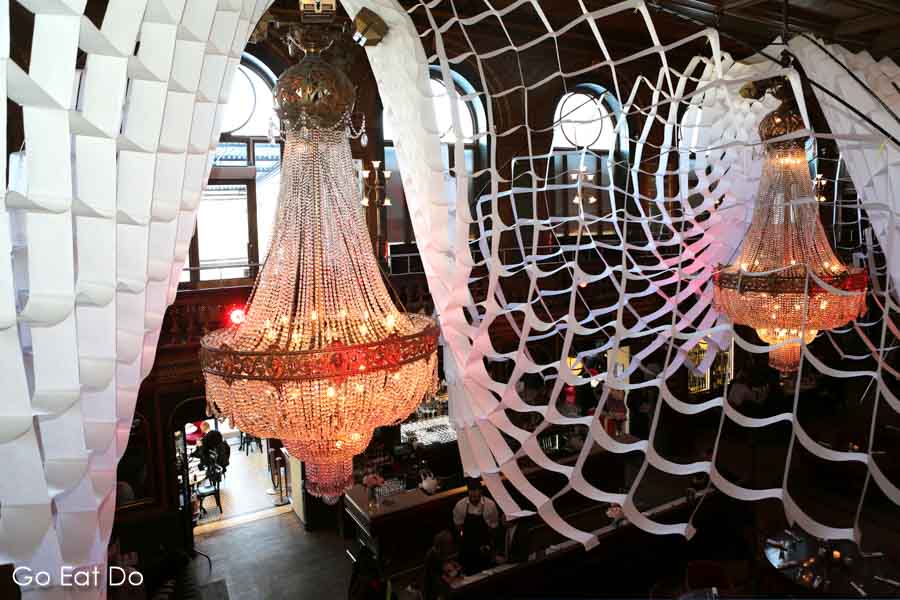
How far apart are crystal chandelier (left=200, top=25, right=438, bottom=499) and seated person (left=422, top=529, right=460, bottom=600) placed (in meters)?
3.53

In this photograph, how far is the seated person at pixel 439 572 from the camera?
5535 millimetres

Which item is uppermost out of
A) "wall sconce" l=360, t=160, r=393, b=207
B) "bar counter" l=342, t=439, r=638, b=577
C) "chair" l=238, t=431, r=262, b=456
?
"wall sconce" l=360, t=160, r=393, b=207

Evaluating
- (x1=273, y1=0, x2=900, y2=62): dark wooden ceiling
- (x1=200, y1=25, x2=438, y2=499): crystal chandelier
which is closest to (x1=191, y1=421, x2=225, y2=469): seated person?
(x1=273, y1=0, x2=900, y2=62): dark wooden ceiling

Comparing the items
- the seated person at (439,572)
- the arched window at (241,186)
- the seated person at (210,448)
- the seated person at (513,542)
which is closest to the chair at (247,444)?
the seated person at (210,448)

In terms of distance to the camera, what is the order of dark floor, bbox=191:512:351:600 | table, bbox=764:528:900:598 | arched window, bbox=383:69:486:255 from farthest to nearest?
arched window, bbox=383:69:486:255 < dark floor, bbox=191:512:351:600 < table, bbox=764:528:900:598

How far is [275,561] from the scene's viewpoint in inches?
296

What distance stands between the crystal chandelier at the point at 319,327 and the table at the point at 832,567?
479cm

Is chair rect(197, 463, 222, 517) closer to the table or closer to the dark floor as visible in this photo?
the dark floor

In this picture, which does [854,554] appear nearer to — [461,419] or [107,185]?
[461,419]

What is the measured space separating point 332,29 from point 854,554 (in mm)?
6187

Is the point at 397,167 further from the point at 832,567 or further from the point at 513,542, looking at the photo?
the point at 832,567

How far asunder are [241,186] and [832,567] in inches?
294

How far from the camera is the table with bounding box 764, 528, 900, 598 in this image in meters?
5.38

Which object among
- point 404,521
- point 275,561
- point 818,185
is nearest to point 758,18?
point 818,185
